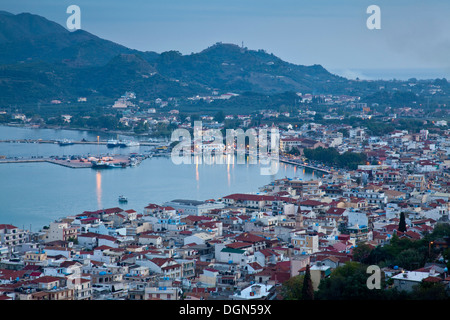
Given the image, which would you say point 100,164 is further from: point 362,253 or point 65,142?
point 362,253

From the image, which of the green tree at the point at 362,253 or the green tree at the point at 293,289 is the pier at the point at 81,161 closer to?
the green tree at the point at 362,253

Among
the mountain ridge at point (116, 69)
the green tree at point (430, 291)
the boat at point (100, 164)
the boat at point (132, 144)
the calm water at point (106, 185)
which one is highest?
the mountain ridge at point (116, 69)

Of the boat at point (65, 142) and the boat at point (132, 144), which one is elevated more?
the boat at point (65, 142)

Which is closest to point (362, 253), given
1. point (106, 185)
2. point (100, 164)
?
point (106, 185)

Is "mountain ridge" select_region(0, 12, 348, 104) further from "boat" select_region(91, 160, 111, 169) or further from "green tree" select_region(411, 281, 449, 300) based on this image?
"green tree" select_region(411, 281, 449, 300)

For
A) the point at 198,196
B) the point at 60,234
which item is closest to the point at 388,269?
the point at 60,234

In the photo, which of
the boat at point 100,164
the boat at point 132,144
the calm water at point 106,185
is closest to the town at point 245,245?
the calm water at point 106,185
